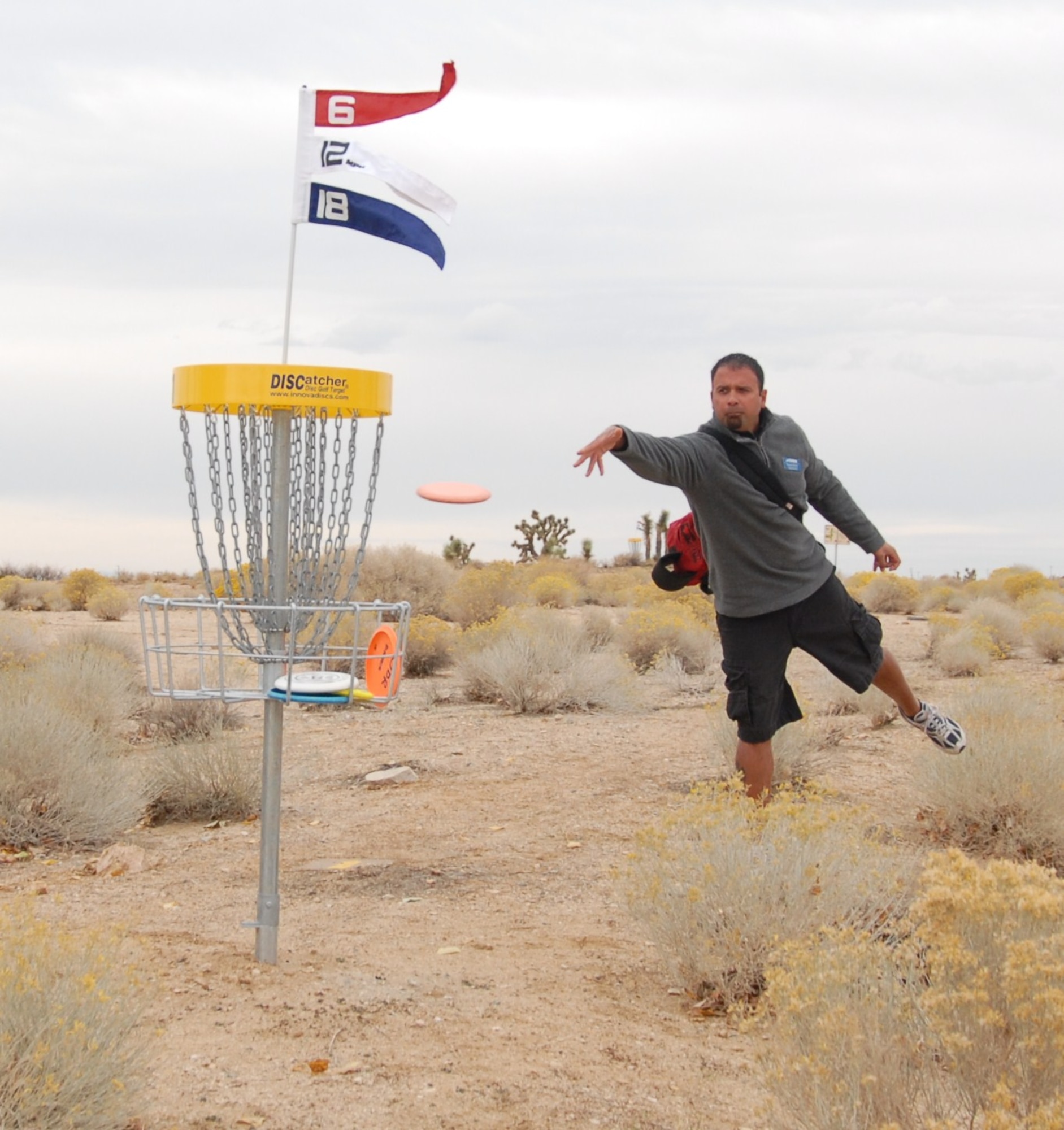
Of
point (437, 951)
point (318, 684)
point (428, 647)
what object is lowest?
point (437, 951)

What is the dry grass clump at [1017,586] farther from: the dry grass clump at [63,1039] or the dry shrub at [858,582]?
the dry grass clump at [63,1039]

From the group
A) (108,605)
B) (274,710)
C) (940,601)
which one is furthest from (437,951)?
(940,601)

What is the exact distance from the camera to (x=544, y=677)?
40.8 ft

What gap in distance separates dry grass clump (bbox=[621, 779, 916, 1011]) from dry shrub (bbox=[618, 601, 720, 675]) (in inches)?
419

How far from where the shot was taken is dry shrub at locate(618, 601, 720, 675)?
16.1 meters

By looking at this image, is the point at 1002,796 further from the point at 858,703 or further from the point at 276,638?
the point at 858,703

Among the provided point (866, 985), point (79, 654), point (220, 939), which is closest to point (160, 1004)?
point (220, 939)

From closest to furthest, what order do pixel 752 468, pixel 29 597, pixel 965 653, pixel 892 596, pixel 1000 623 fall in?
pixel 752 468 < pixel 965 653 < pixel 1000 623 < pixel 892 596 < pixel 29 597

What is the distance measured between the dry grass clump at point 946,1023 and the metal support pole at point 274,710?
2120mm

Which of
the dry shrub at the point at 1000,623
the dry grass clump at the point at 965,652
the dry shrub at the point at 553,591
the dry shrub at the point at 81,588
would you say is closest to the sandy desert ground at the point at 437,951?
the dry grass clump at the point at 965,652

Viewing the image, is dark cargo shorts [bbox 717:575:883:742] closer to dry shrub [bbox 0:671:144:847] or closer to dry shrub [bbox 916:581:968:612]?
dry shrub [bbox 0:671:144:847]

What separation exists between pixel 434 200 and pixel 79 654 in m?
8.59

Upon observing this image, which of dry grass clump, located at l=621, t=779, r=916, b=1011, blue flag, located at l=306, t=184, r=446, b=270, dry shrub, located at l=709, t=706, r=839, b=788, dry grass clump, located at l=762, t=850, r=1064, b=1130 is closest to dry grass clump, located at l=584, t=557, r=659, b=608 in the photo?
dry shrub, located at l=709, t=706, r=839, b=788

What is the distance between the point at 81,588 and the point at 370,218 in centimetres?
2652
